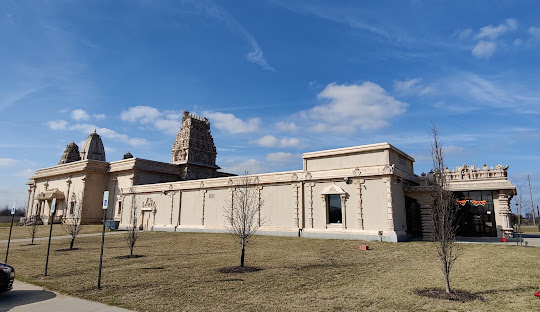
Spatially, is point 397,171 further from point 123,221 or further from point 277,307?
point 123,221

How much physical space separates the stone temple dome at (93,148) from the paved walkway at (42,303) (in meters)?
66.1

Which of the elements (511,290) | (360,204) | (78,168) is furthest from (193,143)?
(511,290)

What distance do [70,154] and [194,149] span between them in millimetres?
39934

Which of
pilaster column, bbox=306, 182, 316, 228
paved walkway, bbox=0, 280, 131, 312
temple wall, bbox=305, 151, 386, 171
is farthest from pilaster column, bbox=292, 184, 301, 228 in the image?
paved walkway, bbox=0, 280, 131, 312

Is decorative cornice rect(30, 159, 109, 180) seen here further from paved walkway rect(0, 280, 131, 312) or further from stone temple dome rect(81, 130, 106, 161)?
paved walkway rect(0, 280, 131, 312)

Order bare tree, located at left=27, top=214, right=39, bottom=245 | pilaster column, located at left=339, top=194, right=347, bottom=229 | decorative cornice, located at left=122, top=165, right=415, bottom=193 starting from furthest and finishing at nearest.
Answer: bare tree, located at left=27, top=214, right=39, bottom=245 → pilaster column, located at left=339, top=194, right=347, bottom=229 → decorative cornice, located at left=122, top=165, right=415, bottom=193

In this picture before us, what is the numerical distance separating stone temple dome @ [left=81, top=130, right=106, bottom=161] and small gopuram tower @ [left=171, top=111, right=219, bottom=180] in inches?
1041

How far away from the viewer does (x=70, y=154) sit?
244 ft

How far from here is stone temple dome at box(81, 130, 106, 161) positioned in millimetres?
69312

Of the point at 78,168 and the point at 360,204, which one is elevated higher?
the point at 78,168

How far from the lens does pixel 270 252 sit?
18406mm

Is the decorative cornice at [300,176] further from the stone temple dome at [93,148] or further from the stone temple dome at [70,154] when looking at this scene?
the stone temple dome at [70,154]

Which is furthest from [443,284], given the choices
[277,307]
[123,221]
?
[123,221]

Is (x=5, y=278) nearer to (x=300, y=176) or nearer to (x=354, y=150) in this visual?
(x=300, y=176)
